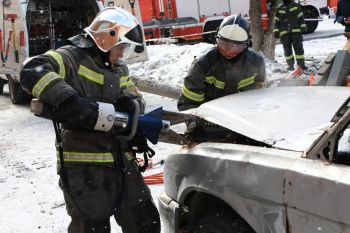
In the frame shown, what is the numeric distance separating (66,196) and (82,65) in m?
0.79

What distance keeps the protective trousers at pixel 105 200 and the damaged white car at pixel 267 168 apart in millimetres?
138

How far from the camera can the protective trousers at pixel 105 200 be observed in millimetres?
2939

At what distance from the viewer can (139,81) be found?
10820 mm

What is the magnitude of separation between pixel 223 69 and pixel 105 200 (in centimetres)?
149

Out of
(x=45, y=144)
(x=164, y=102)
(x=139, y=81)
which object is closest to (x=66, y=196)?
(x=45, y=144)

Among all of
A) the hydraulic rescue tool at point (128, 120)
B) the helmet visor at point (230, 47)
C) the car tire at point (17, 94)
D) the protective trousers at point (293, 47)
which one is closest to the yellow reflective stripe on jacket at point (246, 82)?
the helmet visor at point (230, 47)

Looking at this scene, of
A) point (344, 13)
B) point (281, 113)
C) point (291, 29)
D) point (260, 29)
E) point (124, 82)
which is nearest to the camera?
point (281, 113)

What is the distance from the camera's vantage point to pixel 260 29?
1111cm

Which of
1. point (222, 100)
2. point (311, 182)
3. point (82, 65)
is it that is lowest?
point (311, 182)

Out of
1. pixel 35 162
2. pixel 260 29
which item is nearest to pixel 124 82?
pixel 35 162

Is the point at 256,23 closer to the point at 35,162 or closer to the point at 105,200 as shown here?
the point at 35,162

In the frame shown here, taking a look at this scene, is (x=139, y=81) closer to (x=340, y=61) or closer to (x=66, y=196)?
(x=340, y=61)

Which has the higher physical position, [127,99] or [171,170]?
[127,99]

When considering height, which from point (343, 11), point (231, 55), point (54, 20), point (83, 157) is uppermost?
point (54, 20)
